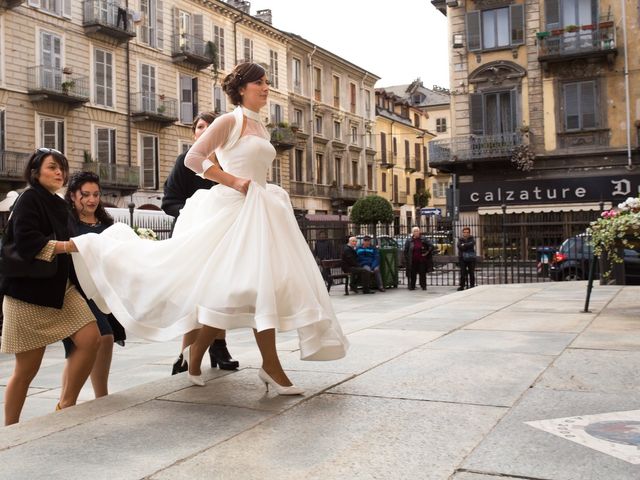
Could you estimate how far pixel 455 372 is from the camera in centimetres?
396

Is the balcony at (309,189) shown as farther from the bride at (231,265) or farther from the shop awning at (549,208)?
the bride at (231,265)

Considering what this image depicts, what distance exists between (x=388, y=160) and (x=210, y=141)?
2011 inches

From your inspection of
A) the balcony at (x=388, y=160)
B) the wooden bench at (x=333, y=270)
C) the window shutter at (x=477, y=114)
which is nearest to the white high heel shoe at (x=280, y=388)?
the wooden bench at (x=333, y=270)

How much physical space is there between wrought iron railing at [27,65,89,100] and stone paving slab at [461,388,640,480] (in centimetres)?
2479

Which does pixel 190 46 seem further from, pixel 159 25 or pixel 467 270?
pixel 467 270

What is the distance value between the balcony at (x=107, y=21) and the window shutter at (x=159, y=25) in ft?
5.50

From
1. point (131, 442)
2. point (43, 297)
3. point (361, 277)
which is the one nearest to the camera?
point (131, 442)

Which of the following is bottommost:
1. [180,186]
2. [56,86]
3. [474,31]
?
[180,186]

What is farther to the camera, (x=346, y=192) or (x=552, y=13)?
(x=346, y=192)

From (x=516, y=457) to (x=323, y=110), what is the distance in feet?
140

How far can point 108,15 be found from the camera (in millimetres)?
27875

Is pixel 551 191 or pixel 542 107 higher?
pixel 542 107

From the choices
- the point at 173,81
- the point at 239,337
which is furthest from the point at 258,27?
the point at 239,337

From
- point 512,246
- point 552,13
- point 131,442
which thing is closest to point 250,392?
point 131,442
